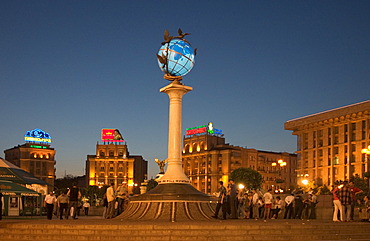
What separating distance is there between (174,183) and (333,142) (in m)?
94.5

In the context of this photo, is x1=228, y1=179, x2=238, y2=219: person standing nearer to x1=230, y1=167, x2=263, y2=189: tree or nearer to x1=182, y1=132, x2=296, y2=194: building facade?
x1=230, y1=167, x2=263, y2=189: tree

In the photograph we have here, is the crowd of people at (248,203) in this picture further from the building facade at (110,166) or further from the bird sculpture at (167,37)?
the building facade at (110,166)

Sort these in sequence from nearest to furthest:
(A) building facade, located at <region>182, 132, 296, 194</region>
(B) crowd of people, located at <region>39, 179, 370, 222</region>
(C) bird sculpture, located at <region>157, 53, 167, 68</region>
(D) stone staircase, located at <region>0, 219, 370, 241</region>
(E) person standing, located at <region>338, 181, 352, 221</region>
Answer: (D) stone staircase, located at <region>0, 219, 370, 241</region> < (E) person standing, located at <region>338, 181, 352, 221</region> < (B) crowd of people, located at <region>39, 179, 370, 222</region> < (C) bird sculpture, located at <region>157, 53, 167, 68</region> < (A) building facade, located at <region>182, 132, 296, 194</region>

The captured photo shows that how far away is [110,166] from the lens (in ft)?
519

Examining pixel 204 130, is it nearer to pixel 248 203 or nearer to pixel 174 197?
pixel 248 203

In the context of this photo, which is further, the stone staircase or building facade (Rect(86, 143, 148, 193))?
building facade (Rect(86, 143, 148, 193))

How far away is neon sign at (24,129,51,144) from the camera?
15188 cm

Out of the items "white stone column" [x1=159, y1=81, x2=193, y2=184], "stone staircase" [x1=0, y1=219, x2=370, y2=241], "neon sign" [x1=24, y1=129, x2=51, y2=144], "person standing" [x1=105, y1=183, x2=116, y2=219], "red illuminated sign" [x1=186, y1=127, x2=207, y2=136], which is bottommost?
"stone staircase" [x1=0, y1=219, x2=370, y2=241]

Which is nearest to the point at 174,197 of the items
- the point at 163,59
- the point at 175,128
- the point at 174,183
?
the point at 174,183

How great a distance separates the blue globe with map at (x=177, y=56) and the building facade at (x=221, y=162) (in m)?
112

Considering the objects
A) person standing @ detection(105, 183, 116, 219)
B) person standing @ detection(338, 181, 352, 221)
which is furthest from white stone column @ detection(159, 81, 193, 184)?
person standing @ detection(338, 181, 352, 221)

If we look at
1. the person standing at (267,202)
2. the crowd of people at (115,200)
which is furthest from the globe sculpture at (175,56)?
the person standing at (267,202)

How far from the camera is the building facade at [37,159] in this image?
155500 millimetres

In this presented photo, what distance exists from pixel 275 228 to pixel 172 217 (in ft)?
17.0
